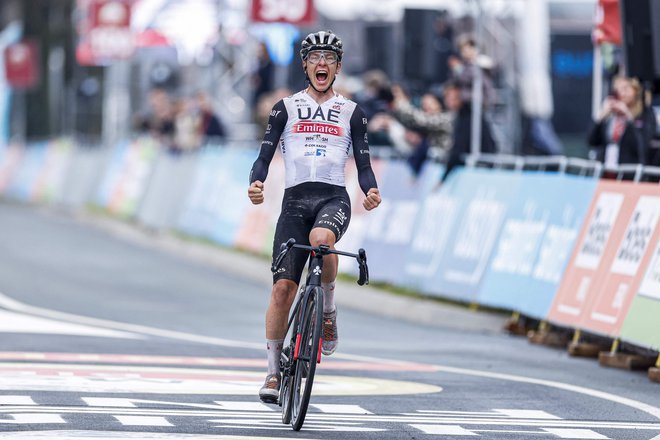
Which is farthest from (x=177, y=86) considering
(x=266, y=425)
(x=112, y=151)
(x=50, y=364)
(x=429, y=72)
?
(x=266, y=425)

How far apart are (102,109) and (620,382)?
148ft

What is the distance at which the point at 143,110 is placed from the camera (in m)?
46.3

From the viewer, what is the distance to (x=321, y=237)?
10.2 m

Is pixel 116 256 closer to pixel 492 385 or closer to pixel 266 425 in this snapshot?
pixel 492 385

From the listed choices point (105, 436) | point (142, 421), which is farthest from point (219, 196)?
Answer: point (105, 436)

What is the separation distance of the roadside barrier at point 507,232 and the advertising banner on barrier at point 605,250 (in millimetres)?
12

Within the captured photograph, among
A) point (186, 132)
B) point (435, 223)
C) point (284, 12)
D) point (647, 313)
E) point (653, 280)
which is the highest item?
point (284, 12)

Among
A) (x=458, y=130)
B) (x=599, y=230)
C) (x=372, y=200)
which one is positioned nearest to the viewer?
(x=372, y=200)

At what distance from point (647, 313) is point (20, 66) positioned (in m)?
39.6

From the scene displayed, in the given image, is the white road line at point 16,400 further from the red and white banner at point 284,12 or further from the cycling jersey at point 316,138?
the red and white banner at point 284,12

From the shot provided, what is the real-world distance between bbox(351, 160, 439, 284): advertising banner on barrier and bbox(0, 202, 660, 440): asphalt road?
1.42ft

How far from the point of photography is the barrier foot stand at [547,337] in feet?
52.1

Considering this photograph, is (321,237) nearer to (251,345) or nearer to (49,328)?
(251,345)

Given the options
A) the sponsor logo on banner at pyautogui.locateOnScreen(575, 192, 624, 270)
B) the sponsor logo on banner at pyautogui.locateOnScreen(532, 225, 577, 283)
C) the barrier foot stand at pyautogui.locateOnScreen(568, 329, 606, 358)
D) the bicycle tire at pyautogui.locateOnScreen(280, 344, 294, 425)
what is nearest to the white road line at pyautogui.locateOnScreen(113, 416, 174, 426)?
the bicycle tire at pyautogui.locateOnScreen(280, 344, 294, 425)
